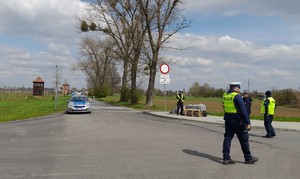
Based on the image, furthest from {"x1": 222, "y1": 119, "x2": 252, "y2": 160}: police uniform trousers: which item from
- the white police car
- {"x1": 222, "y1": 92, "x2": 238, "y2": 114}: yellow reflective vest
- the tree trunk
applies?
the tree trunk

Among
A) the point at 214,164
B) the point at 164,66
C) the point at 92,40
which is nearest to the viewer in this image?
the point at 214,164

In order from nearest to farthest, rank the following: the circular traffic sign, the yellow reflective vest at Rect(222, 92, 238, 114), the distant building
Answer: the yellow reflective vest at Rect(222, 92, 238, 114) → the circular traffic sign → the distant building

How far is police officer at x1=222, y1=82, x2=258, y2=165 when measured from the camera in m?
8.30

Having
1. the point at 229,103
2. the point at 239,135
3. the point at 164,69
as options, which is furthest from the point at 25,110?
the point at 239,135

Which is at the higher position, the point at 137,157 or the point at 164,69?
the point at 164,69

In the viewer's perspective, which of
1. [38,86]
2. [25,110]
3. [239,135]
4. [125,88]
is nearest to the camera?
[239,135]

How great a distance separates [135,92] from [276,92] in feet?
116

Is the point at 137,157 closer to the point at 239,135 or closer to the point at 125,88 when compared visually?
the point at 239,135

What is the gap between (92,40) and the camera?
7344 centimetres

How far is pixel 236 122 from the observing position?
848cm

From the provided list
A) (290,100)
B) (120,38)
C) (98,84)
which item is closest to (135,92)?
(120,38)

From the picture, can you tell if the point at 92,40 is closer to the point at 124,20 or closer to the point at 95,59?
A: the point at 95,59

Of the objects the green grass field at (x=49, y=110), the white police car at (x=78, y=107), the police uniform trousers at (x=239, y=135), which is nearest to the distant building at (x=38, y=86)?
the green grass field at (x=49, y=110)

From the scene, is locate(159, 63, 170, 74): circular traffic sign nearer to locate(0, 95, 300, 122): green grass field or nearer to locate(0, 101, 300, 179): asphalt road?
locate(0, 95, 300, 122): green grass field
